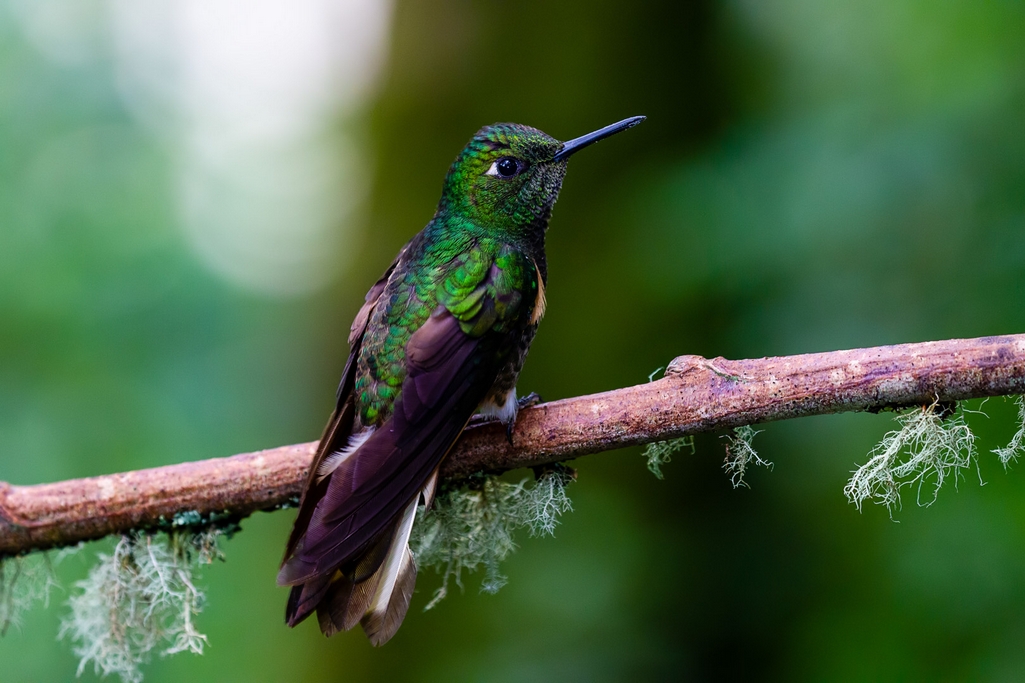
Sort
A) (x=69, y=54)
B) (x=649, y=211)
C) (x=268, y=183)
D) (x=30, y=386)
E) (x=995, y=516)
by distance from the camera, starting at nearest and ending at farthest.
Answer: (x=995, y=516) → (x=649, y=211) → (x=30, y=386) → (x=69, y=54) → (x=268, y=183)

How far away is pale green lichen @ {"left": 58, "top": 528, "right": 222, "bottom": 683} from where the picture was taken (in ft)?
9.13

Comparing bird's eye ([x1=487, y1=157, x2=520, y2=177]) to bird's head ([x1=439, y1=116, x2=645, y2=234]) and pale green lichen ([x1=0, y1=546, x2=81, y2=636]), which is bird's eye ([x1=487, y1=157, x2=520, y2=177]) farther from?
pale green lichen ([x1=0, y1=546, x2=81, y2=636])

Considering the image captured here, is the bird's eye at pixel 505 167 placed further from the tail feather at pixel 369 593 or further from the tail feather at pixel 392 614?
the tail feather at pixel 392 614

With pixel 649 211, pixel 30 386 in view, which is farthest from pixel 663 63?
pixel 30 386

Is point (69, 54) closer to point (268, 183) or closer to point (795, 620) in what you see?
point (268, 183)

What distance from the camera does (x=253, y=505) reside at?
2.62 meters

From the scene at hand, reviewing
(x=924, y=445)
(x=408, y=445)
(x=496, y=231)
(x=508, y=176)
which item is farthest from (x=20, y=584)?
(x=924, y=445)

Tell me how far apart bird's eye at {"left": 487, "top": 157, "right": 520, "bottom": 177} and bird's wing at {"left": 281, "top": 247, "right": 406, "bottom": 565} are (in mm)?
505

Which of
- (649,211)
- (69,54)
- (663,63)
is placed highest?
(663,63)

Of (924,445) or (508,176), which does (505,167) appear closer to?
(508,176)

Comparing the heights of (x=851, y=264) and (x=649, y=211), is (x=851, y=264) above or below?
above

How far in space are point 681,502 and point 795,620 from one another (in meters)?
0.71

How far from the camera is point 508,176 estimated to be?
309cm

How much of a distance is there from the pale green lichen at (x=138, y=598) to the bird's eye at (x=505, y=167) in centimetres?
172
